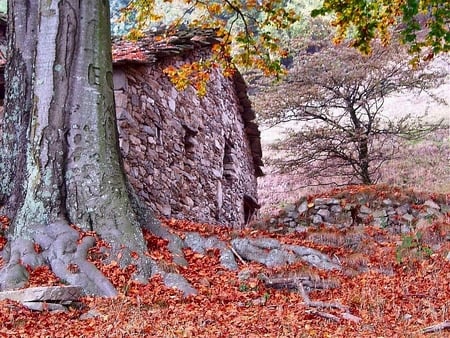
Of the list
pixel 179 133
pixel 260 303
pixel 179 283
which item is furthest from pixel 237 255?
pixel 179 133

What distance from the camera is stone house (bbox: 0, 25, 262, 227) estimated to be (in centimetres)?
883

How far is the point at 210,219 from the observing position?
11367 millimetres

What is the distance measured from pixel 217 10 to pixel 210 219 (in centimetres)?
462

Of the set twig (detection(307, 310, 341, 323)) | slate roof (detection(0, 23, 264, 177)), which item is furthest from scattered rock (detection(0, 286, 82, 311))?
slate roof (detection(0, 23, 264, 177))

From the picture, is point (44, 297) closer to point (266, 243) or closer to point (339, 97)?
point (266, 243)

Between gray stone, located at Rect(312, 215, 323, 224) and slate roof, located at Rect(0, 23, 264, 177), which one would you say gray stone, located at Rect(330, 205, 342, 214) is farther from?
slate roof, located at Rect(0, 23, 264, 177)

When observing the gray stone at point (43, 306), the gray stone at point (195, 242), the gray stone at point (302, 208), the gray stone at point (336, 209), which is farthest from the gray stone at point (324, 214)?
the gray stone at point (43, 306)

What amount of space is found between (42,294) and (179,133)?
6.66m

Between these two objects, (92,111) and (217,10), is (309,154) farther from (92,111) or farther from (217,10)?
(92,111)

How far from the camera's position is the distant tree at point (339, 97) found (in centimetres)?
1515

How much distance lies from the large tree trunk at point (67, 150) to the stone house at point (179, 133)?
8.63 feet

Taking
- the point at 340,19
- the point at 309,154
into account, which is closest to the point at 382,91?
the point at 309,154

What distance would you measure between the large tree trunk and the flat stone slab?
0.75 meters

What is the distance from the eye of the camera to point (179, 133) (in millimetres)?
10430
